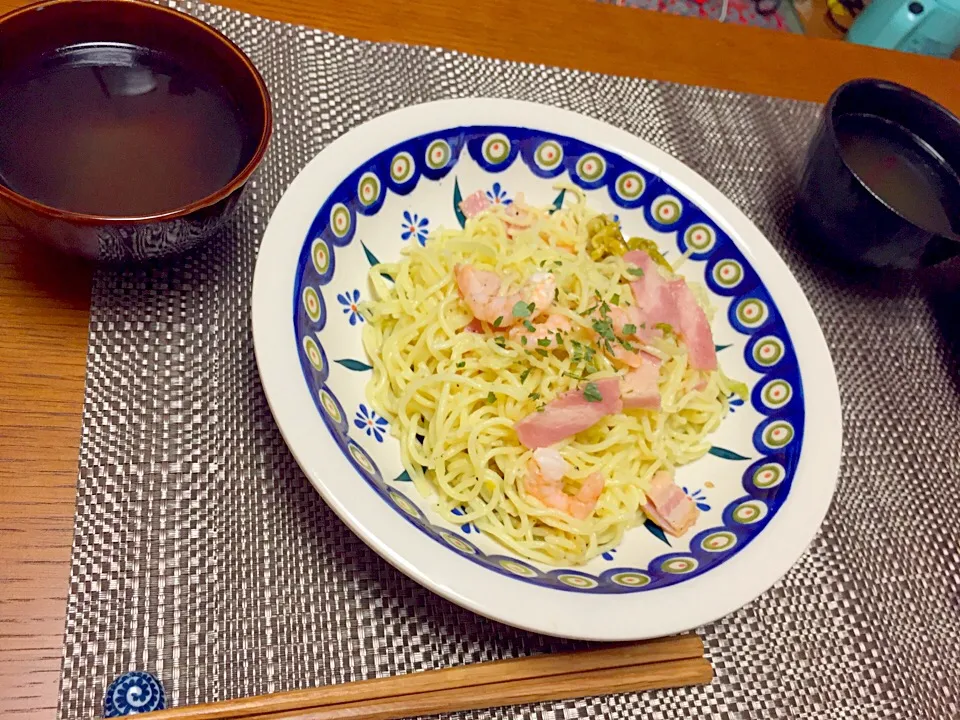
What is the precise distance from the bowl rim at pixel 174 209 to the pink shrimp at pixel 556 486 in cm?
69

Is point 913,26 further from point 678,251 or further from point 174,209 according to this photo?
point 174,209

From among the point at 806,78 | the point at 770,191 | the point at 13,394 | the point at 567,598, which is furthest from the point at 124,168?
the point at 806,78

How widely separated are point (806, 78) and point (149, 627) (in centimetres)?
231

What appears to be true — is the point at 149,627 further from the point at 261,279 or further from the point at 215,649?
the point at 261,279

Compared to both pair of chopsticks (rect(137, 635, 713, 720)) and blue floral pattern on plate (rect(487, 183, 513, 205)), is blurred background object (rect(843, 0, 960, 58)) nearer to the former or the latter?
blue floral pattern on plate (rect(487, 183, 513, 205))

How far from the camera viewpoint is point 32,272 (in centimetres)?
128

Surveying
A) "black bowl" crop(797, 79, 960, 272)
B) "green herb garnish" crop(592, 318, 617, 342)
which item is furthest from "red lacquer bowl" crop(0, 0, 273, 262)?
"black bowl" crop(797, 79, 960, 272)

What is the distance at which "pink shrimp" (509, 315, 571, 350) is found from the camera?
4.54ft

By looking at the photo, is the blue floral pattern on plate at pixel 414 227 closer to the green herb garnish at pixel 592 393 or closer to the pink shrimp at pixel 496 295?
the pink shrimp at pixel 496 295

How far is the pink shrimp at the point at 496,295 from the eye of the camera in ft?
4.59

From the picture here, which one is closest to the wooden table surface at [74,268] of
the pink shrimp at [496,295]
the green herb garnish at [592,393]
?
the pink shrimp at [496,295]

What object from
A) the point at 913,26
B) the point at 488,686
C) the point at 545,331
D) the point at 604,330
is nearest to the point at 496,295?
the point at 545,331

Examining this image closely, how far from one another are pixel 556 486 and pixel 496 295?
0.39 m

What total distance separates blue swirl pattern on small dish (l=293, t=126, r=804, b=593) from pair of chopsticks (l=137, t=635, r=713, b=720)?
0.13 meters
